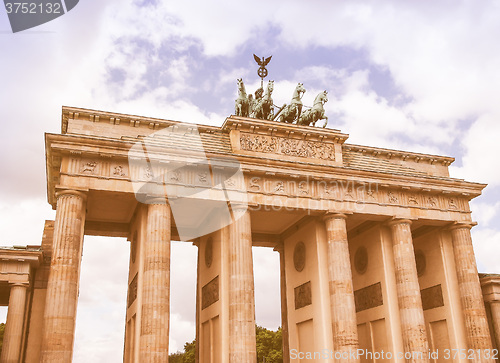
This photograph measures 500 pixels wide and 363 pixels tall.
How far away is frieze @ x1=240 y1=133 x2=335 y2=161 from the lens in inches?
1041

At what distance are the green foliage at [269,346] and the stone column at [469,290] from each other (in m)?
38.5

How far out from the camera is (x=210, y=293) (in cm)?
2670

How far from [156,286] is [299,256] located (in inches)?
401

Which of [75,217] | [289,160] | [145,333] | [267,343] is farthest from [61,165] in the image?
[267,343]

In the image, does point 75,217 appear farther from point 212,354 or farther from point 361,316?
point 361,316

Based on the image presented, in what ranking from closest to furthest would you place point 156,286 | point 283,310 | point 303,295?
point 156,286 < point 303,295 < point 283,310

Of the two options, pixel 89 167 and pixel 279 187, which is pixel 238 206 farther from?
pixel 89 167

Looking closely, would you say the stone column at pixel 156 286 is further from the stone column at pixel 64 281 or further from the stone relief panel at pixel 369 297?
the stone relief panel at pixel 369 297

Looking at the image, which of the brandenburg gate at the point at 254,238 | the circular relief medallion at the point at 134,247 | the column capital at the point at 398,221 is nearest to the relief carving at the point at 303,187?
the brandenburg gate at the point at 254,238

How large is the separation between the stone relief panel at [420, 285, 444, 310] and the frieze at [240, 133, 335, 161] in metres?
9.86

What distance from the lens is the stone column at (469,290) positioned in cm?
2622

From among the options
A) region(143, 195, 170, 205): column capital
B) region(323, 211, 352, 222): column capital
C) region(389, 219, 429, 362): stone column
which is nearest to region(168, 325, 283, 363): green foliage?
region(389, 219, 429, 362): stone column

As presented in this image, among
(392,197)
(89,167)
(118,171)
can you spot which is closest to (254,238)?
(392,197)

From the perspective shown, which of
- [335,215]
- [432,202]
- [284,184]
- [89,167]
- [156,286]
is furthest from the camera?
[432,202]
